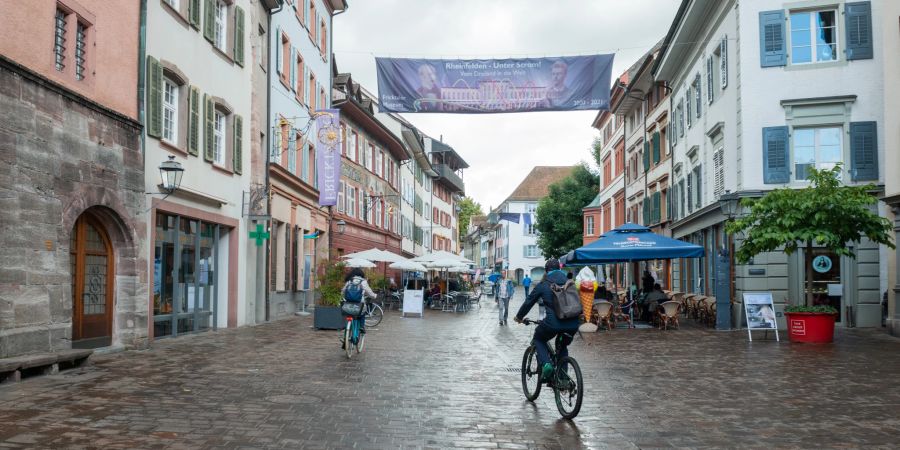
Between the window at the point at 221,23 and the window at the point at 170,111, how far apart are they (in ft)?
9.55

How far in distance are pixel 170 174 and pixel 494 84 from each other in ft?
23.8

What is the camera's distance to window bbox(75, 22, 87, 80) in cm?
1315

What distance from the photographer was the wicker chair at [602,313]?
2123 cm

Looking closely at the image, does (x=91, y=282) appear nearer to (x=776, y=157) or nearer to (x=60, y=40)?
(x=60, y=40)

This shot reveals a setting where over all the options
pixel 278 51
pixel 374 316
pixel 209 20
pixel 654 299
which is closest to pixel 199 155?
pixel 209 20

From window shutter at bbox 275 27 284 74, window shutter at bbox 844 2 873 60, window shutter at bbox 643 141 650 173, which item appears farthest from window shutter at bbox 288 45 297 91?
window shutter at bbox 643 141 650 173

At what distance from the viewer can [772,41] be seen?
22.2 m

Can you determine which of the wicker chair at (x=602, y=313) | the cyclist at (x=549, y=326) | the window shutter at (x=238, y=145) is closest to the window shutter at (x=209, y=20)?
the window shutter at (x=238, y=145)

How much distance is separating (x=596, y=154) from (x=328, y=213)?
39.2 m

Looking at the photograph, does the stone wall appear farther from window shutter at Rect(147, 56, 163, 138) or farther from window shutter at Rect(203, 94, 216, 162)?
window shutter at Rect(203, 94, 216, 162)

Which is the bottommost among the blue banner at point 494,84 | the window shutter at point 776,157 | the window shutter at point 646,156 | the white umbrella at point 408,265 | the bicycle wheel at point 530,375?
the bicycle wheel at point 530,375

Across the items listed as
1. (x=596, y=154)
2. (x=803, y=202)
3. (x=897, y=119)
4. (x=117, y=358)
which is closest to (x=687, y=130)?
(x=897, y=119)

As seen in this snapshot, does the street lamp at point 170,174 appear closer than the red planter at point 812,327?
Yes

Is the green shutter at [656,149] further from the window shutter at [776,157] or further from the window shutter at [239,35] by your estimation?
the window shutter at [239,35]
